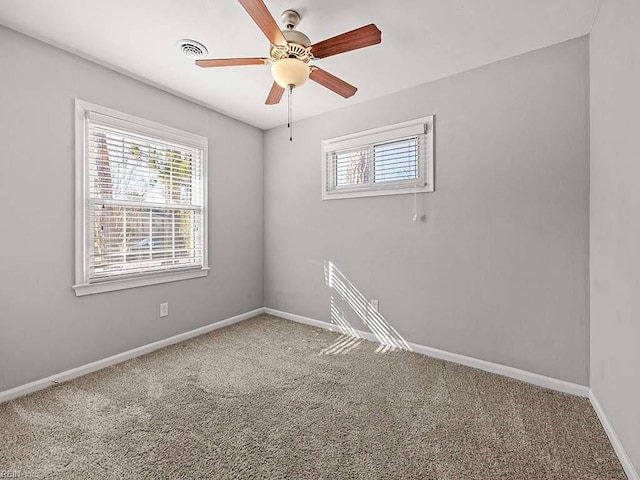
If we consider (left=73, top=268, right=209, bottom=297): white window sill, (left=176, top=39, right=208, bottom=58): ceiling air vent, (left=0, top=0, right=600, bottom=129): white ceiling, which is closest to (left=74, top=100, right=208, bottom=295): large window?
(left=73, top=268, right=209, bottom=297): white window sill

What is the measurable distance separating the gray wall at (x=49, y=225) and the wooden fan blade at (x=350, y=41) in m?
1.88

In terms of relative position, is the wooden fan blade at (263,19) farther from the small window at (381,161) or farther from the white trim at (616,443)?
the white trim at (616,443)

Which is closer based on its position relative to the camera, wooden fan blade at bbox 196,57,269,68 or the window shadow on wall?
wooden fan blade at bbox 196,57,269,68

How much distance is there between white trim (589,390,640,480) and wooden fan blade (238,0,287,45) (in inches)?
107

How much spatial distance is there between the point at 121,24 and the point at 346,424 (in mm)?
2895

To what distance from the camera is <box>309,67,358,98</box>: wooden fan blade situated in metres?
1.99

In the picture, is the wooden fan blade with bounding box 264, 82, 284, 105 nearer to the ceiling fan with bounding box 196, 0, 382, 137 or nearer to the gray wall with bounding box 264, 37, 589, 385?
the ceiling fan with bounding box 196, 0, 382, 137

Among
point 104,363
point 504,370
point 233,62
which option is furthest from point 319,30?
point 104,363

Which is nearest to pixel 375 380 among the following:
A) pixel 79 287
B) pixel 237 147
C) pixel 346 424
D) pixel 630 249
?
pixel 346 424

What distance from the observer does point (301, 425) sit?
1.79m

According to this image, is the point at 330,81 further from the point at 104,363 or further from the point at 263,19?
the point at 104,363

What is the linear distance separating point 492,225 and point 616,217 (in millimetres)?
859

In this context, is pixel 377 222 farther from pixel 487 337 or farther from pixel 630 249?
pixel 630 249

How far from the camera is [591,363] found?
205 cm
